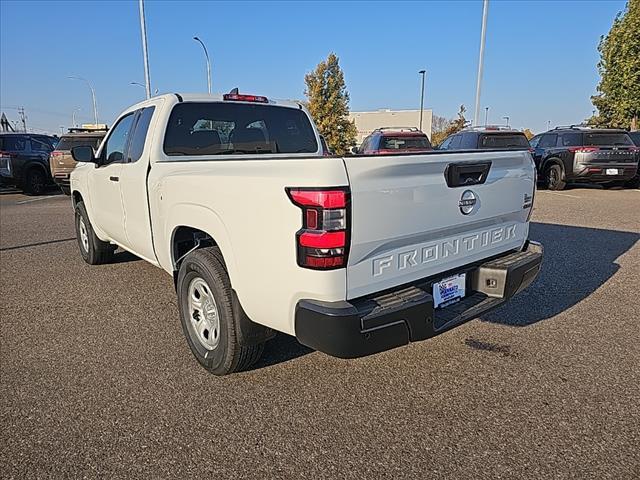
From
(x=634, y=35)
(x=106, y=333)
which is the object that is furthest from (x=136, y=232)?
(x=634, y=35)

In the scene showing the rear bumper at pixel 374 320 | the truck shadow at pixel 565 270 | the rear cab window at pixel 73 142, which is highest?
the rear cab window at pixel 73 142

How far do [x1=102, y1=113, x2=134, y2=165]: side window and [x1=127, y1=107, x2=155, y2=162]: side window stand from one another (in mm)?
228

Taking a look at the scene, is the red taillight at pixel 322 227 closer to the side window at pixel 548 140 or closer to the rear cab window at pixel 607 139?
the rear cab window at pixel 607 139

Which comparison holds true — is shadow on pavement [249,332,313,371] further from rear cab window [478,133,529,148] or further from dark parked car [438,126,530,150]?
rear cab window [478,133,529,148]

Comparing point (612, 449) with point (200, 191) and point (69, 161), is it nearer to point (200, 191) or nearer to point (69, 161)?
point (200, 191)

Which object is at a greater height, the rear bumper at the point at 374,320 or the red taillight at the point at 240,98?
the red taillight at the point at 240,98

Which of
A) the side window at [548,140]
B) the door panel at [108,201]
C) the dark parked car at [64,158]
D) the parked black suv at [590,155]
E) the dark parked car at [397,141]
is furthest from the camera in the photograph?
the side window at [548,140]

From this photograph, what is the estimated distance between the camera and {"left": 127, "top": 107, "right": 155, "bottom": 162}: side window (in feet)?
13.1

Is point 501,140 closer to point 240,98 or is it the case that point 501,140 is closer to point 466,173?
point 240,98

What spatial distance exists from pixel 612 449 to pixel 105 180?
15.3 feet

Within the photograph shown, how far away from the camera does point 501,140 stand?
37.5 ft

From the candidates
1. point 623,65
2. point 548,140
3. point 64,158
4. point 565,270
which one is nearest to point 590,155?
point 548,140

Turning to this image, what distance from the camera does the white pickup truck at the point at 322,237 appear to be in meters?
2.21

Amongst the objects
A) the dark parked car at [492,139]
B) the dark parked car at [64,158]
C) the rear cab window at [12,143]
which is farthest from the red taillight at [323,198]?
the rear cab window at [12,143]
